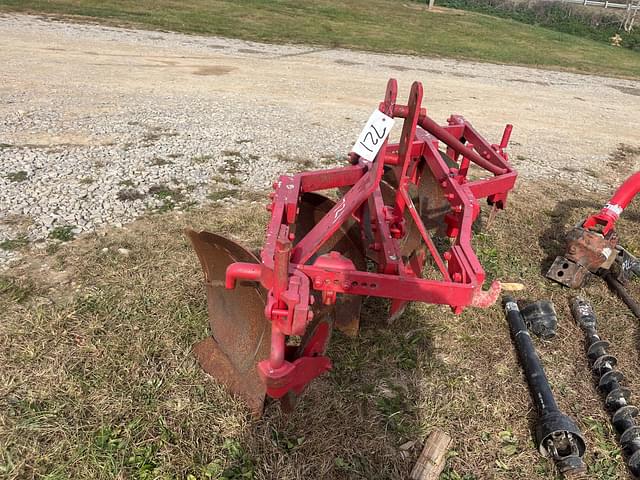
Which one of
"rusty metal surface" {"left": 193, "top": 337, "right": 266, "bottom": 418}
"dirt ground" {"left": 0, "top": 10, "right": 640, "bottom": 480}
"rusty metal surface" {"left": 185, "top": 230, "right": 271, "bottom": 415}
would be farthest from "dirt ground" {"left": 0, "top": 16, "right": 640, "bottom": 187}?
"rusty metal surface" {"left": 193, "top": 337, "right": 266, "bottom": 418}

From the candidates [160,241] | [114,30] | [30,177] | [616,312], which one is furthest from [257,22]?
[616,312]

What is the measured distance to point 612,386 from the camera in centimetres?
331

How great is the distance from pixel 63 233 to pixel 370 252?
2749 millimetres

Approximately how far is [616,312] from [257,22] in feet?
53.0

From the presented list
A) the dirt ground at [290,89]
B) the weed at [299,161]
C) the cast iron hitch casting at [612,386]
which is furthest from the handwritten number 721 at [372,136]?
the dirt ground at [290,89]

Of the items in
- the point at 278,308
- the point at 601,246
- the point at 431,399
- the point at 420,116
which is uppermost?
the point at 420,116

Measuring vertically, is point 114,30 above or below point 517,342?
above

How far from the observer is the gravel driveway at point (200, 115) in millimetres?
5266

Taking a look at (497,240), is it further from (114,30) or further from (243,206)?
(114,30)

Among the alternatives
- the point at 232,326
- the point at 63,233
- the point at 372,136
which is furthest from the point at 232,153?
the point at 232,326

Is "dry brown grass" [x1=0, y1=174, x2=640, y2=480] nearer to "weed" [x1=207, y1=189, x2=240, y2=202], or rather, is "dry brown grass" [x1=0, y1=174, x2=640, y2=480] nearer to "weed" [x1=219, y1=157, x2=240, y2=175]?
"weed" [x1=207, y1=189, x2=240, y2=202]

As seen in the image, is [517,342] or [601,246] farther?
[601,246]

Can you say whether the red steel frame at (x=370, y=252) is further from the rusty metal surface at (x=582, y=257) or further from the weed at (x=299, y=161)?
the weed at (x=299, y=161)

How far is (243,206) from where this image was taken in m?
5.23
